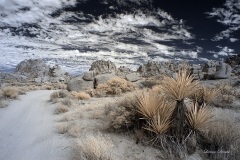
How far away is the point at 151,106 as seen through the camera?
5.23 m

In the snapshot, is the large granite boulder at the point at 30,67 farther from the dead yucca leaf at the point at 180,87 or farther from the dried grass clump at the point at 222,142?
the dried grass clump at the point at 222,142

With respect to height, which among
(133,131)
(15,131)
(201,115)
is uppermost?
(201,115)

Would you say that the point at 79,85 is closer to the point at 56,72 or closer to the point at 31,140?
the point at 31,140

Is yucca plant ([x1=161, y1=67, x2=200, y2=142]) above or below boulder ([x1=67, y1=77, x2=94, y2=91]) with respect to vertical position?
above

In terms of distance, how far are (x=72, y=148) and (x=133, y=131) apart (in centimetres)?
165

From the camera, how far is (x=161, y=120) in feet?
16.8

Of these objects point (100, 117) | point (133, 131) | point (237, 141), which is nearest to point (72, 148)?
point (133, 131)

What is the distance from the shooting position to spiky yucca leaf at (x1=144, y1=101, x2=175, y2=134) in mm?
4926

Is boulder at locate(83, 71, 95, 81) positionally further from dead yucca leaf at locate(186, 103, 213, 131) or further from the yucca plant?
Result: dead yucca leaf at locate(186, 103, 213, 131)

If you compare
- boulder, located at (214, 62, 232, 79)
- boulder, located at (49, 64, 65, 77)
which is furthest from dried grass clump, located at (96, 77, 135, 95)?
boulder, located at (49, 64, 65, 77)

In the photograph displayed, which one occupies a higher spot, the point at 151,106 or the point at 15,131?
the point at 151,106

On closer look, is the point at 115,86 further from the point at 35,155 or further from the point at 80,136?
the point at 35,155

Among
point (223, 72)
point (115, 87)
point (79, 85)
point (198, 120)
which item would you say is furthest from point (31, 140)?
point (223, 72)

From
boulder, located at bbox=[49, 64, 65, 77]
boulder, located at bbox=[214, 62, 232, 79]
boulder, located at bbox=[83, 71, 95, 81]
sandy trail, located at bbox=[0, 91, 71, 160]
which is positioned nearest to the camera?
sandy trail, located at bbox=[0, 91, 71, 160]
